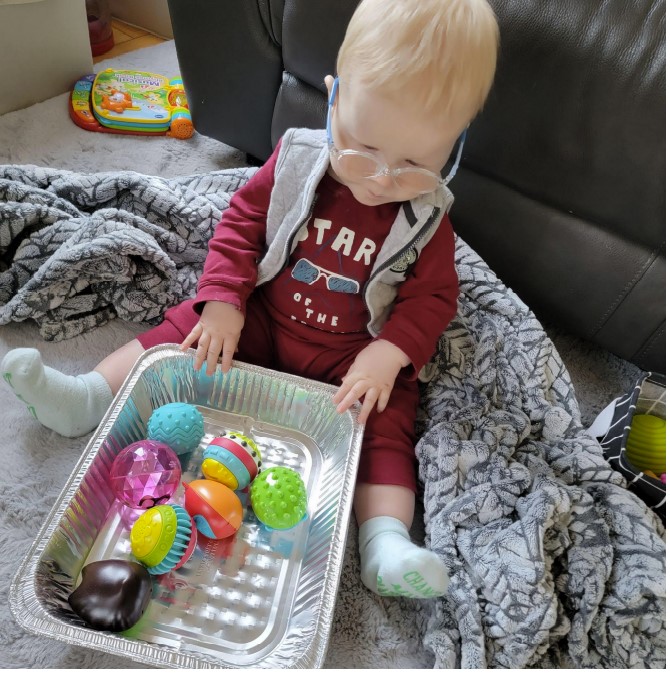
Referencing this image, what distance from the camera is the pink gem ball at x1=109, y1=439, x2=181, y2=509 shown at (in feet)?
2.49

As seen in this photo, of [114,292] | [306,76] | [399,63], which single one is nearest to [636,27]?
[399,63]

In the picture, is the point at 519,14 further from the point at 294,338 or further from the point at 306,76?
the point at 294,338

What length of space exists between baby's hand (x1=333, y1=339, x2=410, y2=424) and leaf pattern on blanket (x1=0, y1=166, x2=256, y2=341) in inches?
15.3

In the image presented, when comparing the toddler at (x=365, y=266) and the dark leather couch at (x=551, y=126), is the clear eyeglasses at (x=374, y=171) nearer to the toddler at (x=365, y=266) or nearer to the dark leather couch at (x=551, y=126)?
the toddler at (x=365, y=266)

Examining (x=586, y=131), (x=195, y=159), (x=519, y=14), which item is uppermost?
(x=519, y=14)

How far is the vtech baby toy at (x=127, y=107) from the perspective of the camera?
4.84ft

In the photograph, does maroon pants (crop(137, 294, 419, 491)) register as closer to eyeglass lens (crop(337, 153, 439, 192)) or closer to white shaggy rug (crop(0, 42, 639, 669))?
white shaggy rug (crop(0, 42, 639, 669))

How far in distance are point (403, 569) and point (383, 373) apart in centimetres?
26

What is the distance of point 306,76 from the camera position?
1139mm

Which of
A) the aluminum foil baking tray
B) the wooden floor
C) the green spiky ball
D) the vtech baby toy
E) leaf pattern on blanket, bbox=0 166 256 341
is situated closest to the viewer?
the aluminum foil baking tray

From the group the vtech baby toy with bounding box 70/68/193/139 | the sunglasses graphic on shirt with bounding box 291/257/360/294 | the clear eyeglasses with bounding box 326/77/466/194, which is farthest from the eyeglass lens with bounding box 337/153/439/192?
the vtech baby toy with bounding box 70/68/193/139

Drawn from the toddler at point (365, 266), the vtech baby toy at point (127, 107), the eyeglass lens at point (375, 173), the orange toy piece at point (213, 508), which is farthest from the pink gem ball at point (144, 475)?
the vtech baby toy at point (127, 107)

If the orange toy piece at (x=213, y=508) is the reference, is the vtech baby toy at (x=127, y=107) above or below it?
below

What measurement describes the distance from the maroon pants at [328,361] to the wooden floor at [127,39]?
1.23 m
